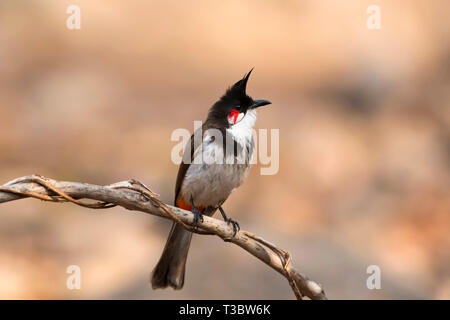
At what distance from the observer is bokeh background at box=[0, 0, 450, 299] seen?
5.77 m

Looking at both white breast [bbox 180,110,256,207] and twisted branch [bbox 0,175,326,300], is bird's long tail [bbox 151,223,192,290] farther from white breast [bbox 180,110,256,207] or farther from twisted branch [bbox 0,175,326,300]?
twisted branch [bbox 0,175,326,300]

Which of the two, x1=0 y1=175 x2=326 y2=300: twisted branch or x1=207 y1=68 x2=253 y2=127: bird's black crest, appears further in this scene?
x1=207 y1=68 x2=253 y2=127: bird's black crest

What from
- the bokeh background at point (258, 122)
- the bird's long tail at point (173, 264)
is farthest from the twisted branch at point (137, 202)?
the bokeh background at point (258, 122)

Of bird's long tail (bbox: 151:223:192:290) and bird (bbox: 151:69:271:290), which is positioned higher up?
bird (bbox: 151:69:271:290)

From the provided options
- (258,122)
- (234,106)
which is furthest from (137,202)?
(258,122)

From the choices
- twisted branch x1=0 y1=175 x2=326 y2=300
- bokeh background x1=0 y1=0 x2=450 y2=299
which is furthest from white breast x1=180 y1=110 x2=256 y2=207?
bokeh background x1=0 y1=0 x2=450 y2=299

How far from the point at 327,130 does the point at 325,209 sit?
45.1 inches

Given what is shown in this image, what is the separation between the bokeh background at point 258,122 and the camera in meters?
5.77

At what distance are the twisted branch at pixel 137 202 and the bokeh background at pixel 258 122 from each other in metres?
3.19

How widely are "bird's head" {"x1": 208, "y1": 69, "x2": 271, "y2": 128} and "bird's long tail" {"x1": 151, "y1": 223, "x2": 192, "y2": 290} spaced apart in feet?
2.00

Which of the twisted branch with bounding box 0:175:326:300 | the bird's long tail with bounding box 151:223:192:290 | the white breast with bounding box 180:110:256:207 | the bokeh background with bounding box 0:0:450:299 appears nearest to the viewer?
the twisted branch with bounding box 0:175:326:300

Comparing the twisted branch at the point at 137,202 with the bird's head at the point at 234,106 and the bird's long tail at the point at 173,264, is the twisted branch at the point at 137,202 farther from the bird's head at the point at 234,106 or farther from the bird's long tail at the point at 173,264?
the bird's head at the point at 234,106

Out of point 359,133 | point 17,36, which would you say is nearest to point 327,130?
point 359,133

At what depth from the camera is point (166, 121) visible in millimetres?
6992
